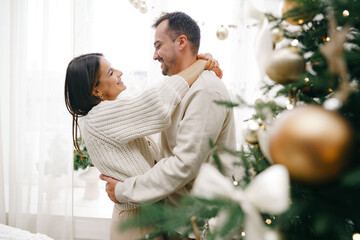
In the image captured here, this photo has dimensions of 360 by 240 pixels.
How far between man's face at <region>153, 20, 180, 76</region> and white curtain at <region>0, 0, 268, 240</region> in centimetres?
51

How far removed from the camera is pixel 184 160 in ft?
3.44

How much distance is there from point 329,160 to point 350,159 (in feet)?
0.11

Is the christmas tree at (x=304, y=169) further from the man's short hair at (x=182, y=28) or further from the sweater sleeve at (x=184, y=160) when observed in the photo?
the man's short hair at (x=182, y=28)

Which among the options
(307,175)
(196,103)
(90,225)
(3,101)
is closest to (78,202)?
(90,225)

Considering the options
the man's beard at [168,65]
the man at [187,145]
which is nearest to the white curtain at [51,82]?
the man's beard at [168,65]

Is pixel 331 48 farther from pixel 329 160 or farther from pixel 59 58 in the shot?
pixel 59 58

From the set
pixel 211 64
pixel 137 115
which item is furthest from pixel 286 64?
pixel 211 64

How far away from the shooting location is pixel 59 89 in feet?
6.45

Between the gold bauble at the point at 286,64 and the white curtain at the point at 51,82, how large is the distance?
1381 millimetres

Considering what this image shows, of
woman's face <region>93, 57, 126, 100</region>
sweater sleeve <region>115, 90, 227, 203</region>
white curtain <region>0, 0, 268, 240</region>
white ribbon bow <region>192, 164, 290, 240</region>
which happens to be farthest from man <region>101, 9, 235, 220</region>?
white curtain <region>0, 0, 268, 240</region>

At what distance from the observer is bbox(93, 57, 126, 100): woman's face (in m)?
1.32

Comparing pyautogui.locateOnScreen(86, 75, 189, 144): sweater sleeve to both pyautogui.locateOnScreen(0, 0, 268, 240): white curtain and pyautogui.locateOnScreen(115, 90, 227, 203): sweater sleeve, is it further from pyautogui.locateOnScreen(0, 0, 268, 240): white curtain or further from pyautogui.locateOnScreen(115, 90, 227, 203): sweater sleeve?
pyautogui.locateOnScreen(0, 0, 268, 240): white curtain

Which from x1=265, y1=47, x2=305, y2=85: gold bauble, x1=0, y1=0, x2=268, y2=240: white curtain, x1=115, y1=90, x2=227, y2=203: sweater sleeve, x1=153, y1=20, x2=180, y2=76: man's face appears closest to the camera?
x1=265, y1=47, x2=305, y2=85: gold bauble

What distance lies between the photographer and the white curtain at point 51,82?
1.90 m
